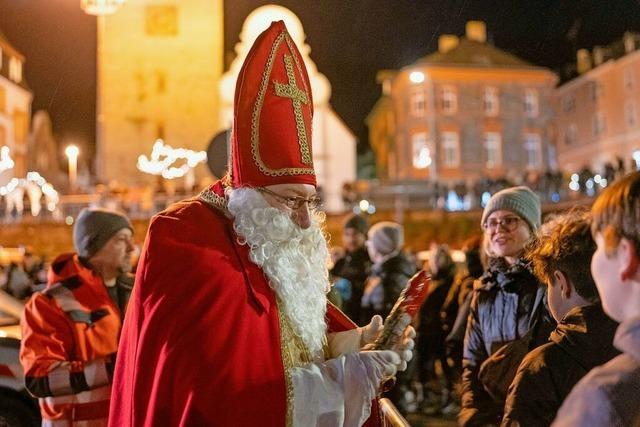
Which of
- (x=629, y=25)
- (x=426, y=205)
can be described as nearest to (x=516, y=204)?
(x=426, y=205)

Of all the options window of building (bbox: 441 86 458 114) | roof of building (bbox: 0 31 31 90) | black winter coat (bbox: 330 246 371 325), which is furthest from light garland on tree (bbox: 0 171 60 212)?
window of building (bbox: 441 86 458 114)

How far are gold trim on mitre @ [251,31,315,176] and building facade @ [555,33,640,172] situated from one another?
5161cm

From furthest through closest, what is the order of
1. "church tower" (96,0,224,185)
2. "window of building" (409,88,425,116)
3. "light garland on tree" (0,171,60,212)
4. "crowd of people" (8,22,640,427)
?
"window of building" (409,88,425,116) < "church tower" (96,0,224,185) < "light garland on tree" (0,171,60,212) < "crowd of people" (8,22,640,427)

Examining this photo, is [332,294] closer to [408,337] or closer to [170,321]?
[408,337]

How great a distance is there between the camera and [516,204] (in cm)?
438

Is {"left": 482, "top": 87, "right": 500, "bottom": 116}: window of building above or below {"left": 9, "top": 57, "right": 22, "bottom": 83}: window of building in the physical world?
below

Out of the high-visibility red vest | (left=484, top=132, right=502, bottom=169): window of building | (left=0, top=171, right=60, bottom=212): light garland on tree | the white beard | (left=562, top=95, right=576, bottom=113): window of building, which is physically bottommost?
the high-visibility red vest

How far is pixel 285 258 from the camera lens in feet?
10.2

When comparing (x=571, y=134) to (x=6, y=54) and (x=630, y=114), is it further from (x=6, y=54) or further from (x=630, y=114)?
(x=6, y=54)

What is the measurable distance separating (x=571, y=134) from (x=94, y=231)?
6297 centimetres

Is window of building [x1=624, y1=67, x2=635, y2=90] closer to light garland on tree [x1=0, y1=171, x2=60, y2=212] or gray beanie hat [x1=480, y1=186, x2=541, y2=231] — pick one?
light garland on tree [x1=0, y1=171, x2=60, y2=212]

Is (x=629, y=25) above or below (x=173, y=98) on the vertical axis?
above

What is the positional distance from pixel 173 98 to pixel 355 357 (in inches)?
1578

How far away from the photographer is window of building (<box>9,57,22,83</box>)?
60.2 meters
